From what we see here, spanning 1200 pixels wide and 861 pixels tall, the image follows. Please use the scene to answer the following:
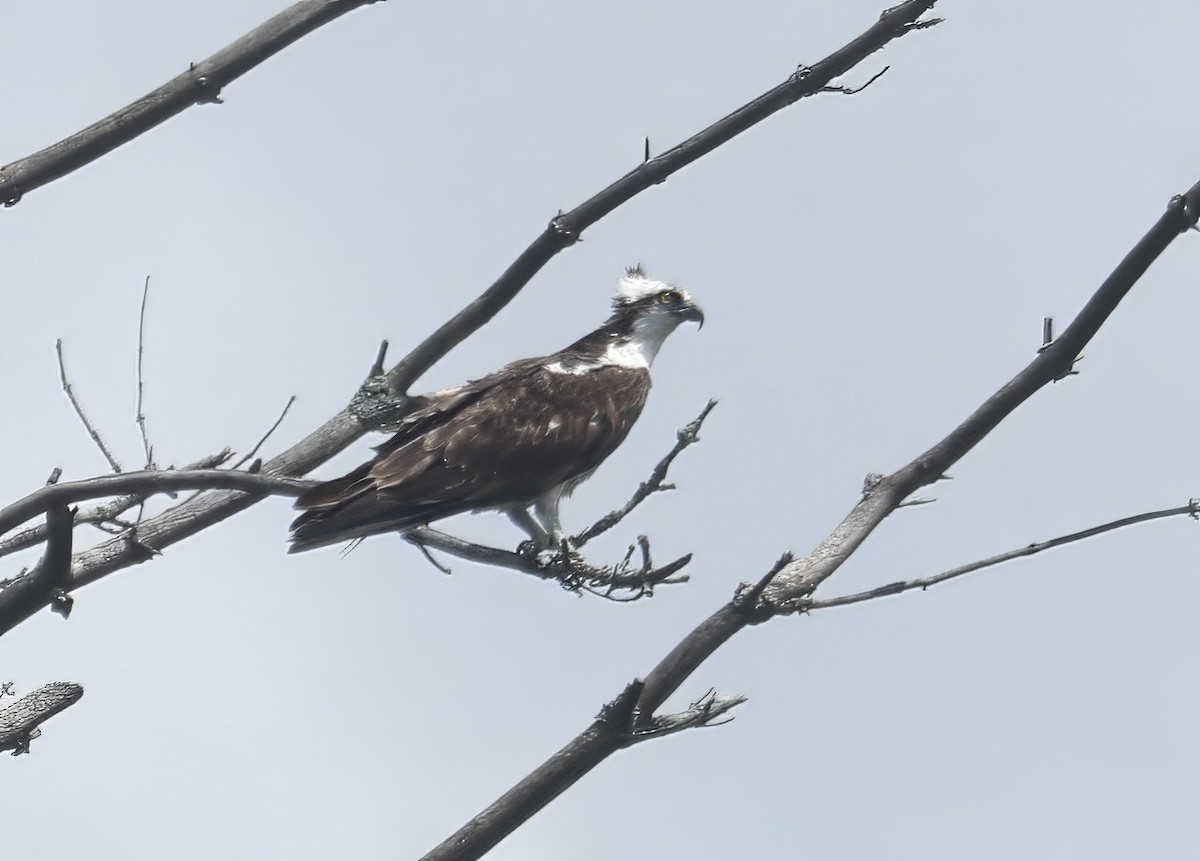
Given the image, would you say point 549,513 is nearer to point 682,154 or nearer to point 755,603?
point 682,154

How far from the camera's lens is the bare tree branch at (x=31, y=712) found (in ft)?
16.5

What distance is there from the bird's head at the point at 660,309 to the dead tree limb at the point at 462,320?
339 centimetres

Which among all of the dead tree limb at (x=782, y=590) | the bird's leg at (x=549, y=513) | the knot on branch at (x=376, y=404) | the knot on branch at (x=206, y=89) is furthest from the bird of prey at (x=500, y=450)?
the dead tree limb at (x=782, y=590)

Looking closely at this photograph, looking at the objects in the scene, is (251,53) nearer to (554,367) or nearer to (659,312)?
(554,367)

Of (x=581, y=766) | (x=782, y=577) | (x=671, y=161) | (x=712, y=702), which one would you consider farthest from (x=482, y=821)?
(x=671, y=161)

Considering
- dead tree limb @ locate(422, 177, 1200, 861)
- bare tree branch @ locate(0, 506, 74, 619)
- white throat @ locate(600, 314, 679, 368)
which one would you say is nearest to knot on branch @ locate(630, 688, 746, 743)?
dead tree limb @ locate(422, 177, 1200, 861)

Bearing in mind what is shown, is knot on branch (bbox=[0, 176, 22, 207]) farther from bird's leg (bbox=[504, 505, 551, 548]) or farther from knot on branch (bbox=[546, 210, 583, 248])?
bird's leg (bbox=[504, 505, 551, 548])

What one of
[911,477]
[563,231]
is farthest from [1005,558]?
[563,231]

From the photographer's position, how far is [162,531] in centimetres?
577

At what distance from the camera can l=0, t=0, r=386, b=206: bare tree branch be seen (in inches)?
204

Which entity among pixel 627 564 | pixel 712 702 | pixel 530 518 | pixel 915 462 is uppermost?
pixel 530 518

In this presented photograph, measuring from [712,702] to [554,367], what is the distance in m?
4.32

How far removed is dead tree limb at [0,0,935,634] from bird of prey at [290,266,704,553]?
18.7 inches

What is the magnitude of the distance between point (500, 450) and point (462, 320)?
1678 millimetres
